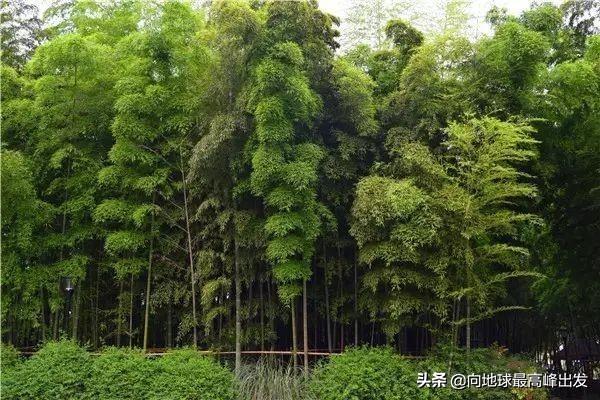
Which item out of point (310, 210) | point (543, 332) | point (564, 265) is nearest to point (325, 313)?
point (310, 210)

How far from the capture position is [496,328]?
912 centimetres

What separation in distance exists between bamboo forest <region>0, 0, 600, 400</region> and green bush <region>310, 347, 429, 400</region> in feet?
0.08

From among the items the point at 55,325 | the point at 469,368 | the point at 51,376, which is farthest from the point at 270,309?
the point at 55,325

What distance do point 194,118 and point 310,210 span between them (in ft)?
6.29

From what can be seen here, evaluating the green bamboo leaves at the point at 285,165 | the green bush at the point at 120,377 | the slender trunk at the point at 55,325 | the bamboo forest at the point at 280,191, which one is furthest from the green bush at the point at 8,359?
the green bamboo leaves at the point at 285,165

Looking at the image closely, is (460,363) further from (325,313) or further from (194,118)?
(194,118)

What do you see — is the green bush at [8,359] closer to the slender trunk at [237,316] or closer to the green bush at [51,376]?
the green bush at [51,376]

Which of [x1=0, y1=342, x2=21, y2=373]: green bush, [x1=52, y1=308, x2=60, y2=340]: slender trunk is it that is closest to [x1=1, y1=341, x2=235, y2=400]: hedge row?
[x1=0, y1=342, x2=21, y2=373]: green bush

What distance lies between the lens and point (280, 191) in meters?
5.87

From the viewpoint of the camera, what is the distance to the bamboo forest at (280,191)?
577 centimetres

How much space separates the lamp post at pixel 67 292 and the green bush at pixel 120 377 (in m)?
1.03

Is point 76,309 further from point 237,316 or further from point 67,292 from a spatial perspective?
point 237,316

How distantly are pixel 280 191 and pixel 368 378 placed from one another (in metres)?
2.12

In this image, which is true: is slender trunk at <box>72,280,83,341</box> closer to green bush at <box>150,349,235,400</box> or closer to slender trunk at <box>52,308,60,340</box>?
slender trunk at <box>52,308,60,340</box>
